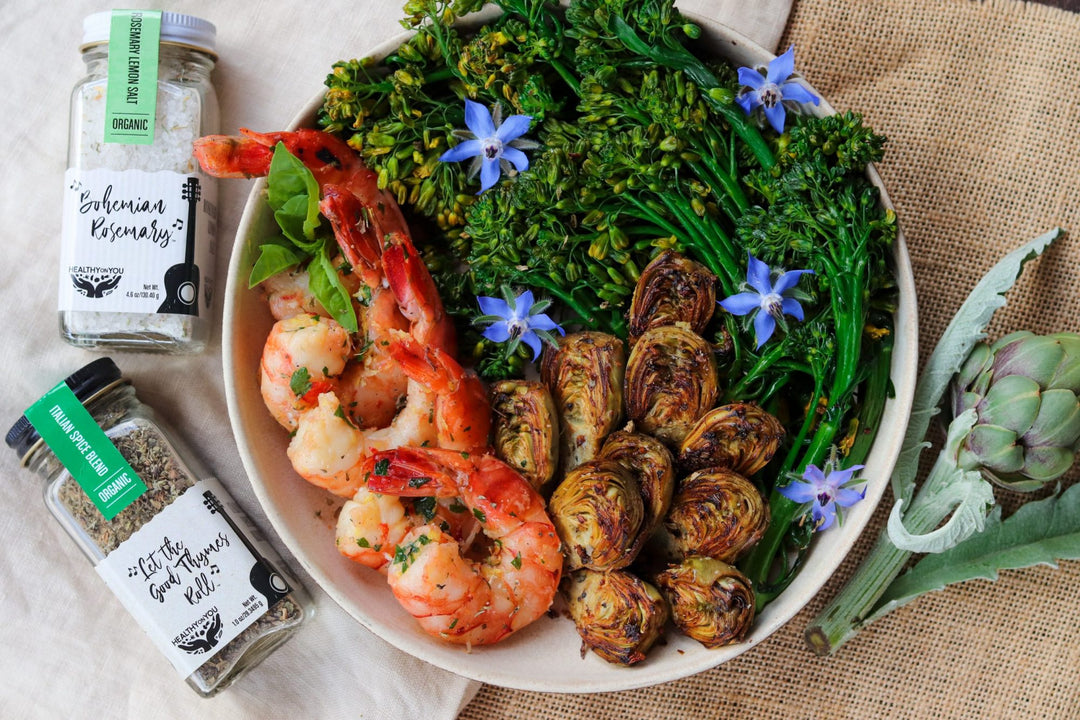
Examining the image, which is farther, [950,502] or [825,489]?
[950,502]

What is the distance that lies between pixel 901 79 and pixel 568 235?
0.93m

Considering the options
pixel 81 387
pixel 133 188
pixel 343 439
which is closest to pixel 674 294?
pixel 343 439

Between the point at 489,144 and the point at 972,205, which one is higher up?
the point at 489,144

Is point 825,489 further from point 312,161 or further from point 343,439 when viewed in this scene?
point 312,161

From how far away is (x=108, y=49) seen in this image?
6.01ft

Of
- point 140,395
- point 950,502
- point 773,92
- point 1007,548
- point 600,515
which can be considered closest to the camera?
point 600,515

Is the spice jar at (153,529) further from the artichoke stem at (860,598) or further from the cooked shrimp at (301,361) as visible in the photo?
the artichoke stem at (860,598)

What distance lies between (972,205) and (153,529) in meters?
1.95

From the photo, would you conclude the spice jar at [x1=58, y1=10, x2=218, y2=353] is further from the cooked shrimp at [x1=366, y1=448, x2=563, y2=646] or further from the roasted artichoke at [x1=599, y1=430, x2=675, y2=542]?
the roasted artichoke at [x1=599, y1=430, x2=675, y2=542]

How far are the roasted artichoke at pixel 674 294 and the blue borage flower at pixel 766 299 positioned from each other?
62 mm

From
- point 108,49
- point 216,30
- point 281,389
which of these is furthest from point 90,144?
point 281,389

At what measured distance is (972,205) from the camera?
200 centimetres

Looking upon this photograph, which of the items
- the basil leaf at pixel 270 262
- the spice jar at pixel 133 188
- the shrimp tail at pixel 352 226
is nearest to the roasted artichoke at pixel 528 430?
the shrimp tail at pixel 352 226

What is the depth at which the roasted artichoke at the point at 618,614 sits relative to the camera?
158 centimetres
